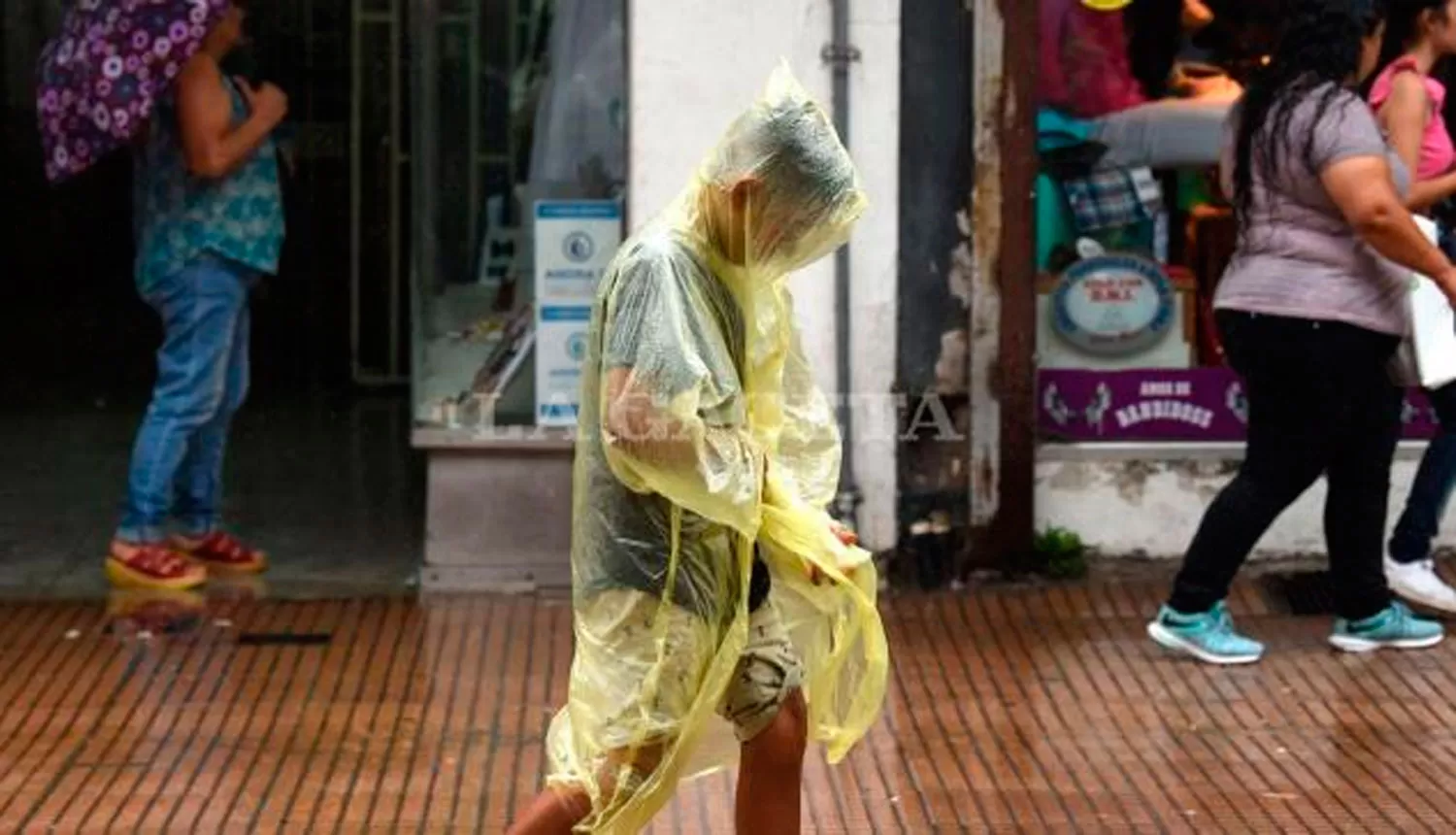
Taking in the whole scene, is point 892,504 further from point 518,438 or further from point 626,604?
point 626,604

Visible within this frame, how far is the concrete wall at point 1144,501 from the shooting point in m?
8.53

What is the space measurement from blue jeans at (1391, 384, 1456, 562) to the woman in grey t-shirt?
51 cm

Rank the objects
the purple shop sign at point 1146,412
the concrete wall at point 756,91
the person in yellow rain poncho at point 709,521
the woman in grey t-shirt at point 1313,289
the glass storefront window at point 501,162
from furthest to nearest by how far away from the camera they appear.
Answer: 1. the purple shop sign at point 1146,412
2. the glass storefront window at point 501,162
3. the concrete wall at point 756,91
4. the woman in grey t-shirt at point 1313,289
5. the person in yellow rain poncho at point 709,521

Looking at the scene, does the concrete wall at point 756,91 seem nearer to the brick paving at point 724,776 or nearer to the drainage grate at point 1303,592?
the brick paving at point 724,776

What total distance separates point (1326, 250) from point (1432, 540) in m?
1.52

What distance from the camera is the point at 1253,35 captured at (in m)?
8.86

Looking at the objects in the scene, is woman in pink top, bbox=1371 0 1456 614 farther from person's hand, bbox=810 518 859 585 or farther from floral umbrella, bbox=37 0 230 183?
floral umbrella, bbox=37 0 230 183

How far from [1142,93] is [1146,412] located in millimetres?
1020

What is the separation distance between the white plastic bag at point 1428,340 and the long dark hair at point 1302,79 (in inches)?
18.9

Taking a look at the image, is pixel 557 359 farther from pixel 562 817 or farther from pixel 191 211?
pixel 562 817

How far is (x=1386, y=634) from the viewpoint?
7785 millimetres

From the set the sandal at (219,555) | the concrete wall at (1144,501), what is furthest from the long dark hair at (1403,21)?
the sandal at (219,555)

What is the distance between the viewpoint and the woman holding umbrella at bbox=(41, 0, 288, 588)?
320 inches

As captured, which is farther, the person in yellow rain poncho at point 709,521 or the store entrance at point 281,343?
the store entrance at point 281,343
